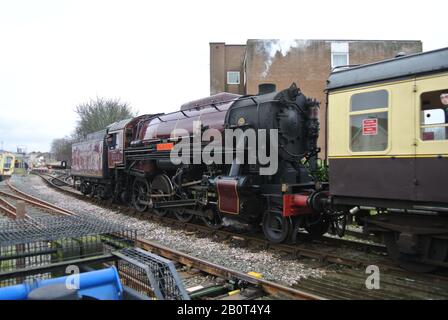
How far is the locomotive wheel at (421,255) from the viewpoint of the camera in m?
5.63

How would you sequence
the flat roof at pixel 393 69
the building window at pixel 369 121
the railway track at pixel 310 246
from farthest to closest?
1. the railway track at pixel 310 246
2. the building window at pixel 369 121
3. the flat roof at pixel 393 69

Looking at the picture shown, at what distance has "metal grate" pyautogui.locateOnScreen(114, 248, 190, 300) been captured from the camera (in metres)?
3.89

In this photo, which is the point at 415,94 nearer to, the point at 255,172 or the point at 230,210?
the point at 255,172

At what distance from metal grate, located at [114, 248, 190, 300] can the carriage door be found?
368 cm

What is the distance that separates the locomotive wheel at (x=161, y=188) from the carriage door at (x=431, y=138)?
7.60 m

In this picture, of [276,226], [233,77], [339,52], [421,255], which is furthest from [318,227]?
[233,77]

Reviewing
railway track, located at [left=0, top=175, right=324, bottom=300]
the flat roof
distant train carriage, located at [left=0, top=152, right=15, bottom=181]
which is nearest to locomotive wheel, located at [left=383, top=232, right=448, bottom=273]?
railway track, located at [left=0, top=175, right=324, bottom=300]

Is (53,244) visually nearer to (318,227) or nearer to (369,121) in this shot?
(369,121)

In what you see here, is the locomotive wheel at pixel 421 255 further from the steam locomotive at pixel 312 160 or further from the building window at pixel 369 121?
the building window at pixel 369 121

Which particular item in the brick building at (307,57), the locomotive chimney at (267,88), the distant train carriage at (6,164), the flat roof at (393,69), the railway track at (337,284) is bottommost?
the railway track at (337,284)

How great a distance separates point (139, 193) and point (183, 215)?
322 centimetres

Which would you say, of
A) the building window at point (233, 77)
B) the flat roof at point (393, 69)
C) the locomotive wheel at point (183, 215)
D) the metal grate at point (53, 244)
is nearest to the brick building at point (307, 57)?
the building window at point (233, 77)

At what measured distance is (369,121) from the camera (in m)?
6.18
